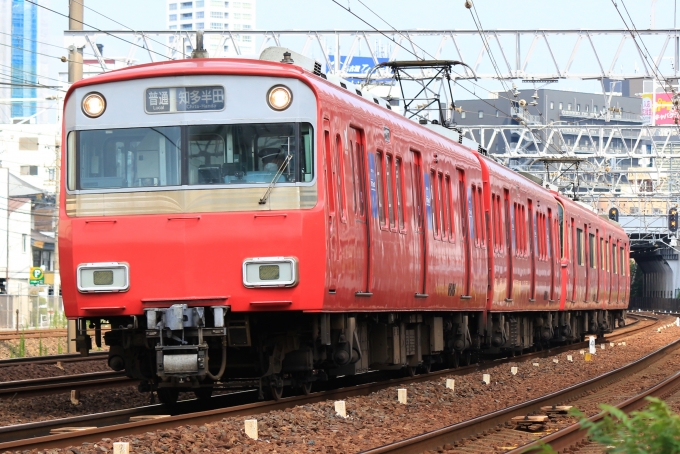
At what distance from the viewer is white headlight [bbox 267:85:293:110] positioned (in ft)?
36.4

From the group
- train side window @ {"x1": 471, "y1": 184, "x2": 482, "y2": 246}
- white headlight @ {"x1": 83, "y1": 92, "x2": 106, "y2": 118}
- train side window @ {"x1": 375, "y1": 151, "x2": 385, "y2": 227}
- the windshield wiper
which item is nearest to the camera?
the windshield wiper

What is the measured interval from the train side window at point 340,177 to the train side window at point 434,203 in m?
3.74

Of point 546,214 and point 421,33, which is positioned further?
point 421,33

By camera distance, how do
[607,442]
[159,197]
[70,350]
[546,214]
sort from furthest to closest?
[546,214]
[70,350]
[159,197]
[607,442]

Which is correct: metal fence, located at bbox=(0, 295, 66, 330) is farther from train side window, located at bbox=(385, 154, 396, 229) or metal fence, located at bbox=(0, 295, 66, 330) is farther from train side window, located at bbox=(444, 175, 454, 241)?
train side window, located at bbox=(385, 154, 396, 229)

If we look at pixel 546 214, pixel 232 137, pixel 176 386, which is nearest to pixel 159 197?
pixel 232 137

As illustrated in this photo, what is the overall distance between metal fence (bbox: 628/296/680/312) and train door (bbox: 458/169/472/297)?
61725 mm

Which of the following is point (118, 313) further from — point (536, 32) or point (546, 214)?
point (536, 32)

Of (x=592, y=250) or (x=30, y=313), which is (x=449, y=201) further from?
(x=30, y=313)

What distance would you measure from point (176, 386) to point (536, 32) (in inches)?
827

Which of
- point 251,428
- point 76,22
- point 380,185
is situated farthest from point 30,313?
point 251,428

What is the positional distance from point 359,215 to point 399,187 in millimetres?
1753

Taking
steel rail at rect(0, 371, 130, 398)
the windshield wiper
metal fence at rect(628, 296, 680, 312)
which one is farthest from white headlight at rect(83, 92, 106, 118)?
metal fence at rect(628, 296, 680, 312)

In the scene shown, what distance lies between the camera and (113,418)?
11.1 meters
